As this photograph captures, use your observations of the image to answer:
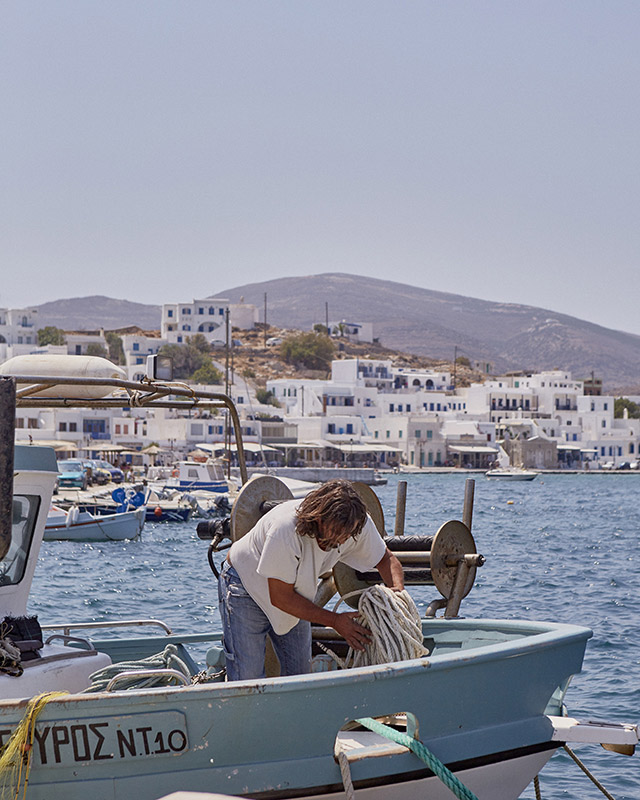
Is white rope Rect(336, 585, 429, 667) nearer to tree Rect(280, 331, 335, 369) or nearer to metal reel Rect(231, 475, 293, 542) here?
metal reel Rect(231, 475, 293, 542)

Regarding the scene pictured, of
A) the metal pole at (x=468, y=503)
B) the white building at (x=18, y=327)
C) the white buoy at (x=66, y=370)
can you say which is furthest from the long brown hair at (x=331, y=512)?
the white building at (x=18, y=327)

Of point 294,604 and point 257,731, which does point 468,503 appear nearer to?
point 294,604

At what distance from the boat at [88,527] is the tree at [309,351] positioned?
5806 inches

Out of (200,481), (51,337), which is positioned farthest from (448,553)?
(51,337)

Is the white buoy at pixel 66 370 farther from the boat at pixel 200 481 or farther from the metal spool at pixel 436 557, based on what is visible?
the boat at pixel 200 481

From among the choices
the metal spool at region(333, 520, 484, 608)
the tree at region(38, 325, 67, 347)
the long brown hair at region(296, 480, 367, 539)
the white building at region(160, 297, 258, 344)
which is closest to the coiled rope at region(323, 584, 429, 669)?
the long brown hair at region(296, 480, 367, 539)

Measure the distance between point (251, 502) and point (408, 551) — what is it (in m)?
1.25

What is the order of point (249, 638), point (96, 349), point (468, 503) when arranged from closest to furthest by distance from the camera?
point (249, 638)
point (468, 503)
point (96, 349)

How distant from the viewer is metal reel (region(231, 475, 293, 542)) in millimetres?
6934

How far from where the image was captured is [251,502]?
699cm

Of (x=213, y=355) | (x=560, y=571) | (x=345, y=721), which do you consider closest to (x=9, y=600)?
(x=345, y=721)

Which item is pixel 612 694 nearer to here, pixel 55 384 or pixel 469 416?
pixel 55 384

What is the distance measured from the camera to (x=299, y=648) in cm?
602

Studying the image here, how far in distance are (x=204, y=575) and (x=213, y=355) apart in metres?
142
